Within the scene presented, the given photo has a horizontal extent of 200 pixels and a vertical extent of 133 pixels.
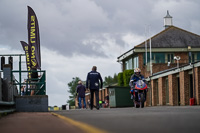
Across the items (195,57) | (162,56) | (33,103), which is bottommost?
(33,103)

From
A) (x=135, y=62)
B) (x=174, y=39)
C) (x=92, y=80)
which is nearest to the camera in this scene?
(x=92, y=80)

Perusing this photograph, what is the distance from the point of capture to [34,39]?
26641 mm

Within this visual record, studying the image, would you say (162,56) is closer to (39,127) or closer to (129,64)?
(129,64)

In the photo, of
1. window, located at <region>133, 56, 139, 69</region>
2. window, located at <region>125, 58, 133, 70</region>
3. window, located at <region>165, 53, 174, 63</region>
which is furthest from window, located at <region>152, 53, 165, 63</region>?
window, located at <region>125, 58, 133, 70</region>

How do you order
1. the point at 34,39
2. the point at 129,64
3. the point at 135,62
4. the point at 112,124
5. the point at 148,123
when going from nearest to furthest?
the point at 148,123 < the point at 112,124 < the point at 34,39 < the point at 135,62 < the point at 129,64

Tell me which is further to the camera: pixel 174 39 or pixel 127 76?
pixel 174 39

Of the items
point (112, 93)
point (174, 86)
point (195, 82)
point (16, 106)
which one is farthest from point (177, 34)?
point (16, 106)

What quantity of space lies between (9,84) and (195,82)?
24.0 m

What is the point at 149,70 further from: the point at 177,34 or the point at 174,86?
the point at 174,86

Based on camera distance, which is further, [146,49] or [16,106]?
[146,49]

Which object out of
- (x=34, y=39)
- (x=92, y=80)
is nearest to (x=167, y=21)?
(x=34, y=39)

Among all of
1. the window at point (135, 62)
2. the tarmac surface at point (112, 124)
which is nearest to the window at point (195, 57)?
the window at point (135, 62)

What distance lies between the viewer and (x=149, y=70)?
6569 cm

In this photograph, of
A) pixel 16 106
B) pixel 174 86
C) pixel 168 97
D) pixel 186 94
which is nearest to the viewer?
pixel 16 106
